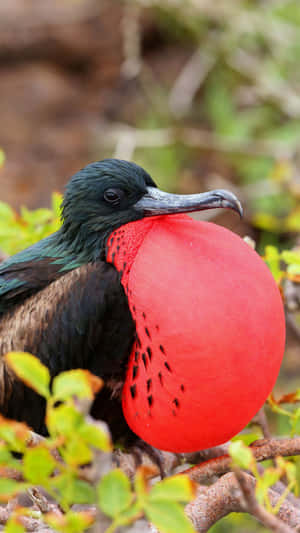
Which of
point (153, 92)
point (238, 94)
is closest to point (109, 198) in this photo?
point (238, 94)

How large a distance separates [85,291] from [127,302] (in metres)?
0.07

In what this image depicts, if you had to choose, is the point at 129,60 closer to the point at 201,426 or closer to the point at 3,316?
the point at 3,316

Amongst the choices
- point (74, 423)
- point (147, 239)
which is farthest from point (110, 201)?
point (74, 423)

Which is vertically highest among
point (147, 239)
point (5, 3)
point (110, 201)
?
point (5, 3)

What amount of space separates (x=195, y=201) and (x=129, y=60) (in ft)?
9.41

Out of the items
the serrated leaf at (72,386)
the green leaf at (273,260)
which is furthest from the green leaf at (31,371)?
the green leaf at (273,260)

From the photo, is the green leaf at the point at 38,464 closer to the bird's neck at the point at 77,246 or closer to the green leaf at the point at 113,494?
the green leaf at the point at 113,494

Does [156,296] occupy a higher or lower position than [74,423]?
higher

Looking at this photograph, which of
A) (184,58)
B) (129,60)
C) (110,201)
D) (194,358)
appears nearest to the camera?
(194,358)

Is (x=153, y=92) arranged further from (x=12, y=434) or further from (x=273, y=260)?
(x=12, y=434)

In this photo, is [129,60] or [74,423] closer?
[74,423]

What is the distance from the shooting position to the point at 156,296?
36.3 inches

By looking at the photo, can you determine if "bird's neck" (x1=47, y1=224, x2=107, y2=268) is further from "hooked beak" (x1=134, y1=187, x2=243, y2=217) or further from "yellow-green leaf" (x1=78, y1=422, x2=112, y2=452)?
"yellow-green leaf" (x1=78, y1=422, x2=112, y2=452)

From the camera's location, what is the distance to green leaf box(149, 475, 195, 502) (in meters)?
0.56
